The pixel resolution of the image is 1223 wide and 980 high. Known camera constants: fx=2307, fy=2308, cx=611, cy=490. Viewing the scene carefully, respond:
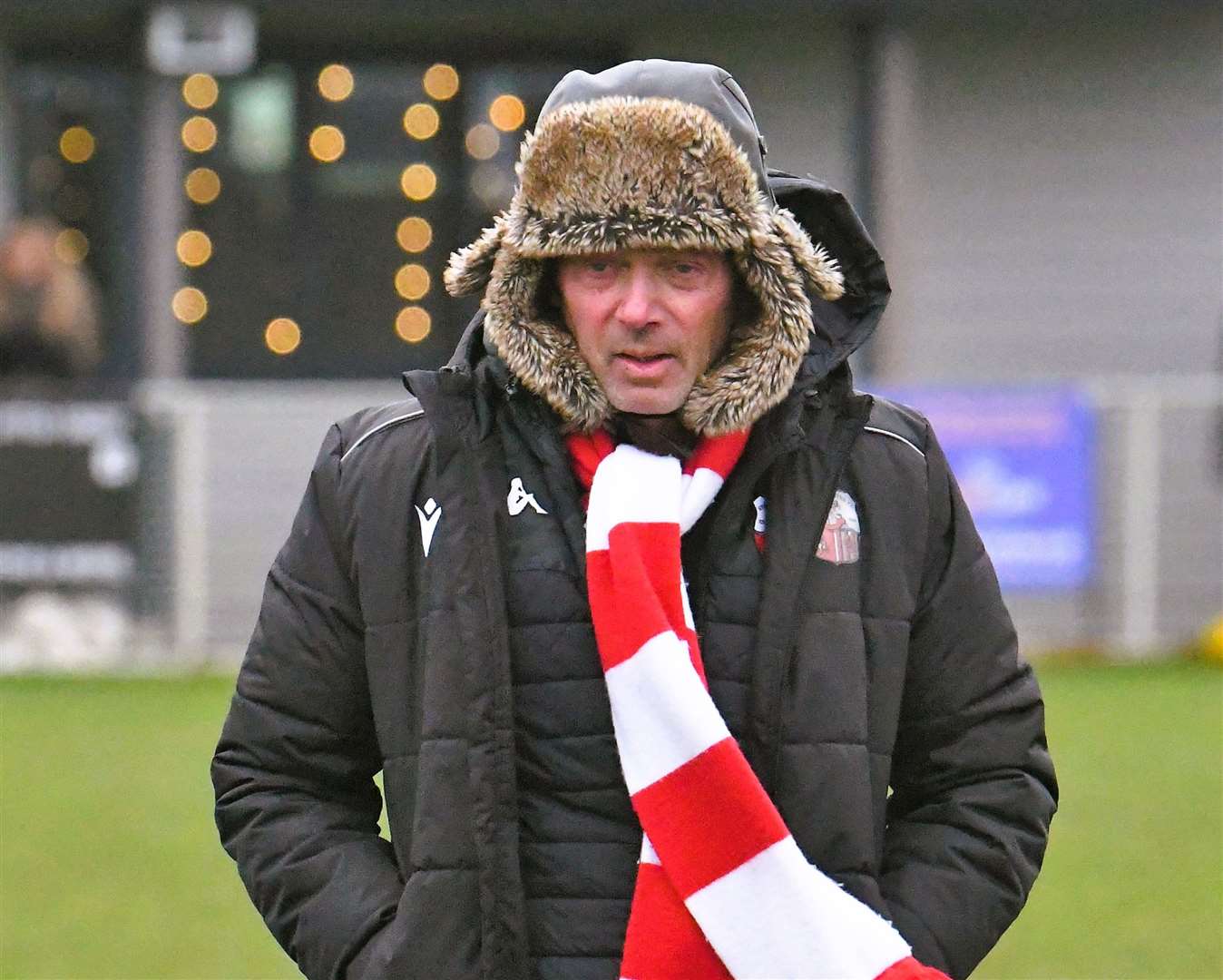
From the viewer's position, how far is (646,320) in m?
2.56

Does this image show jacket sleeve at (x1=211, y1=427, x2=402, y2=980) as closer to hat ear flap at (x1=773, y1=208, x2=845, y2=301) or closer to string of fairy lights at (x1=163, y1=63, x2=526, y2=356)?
hat ear flap at (x1=773, y1=208, x2=845, y2=301)

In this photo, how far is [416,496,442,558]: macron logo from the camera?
2.59 meters

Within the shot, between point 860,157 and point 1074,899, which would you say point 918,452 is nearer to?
point 1074,899

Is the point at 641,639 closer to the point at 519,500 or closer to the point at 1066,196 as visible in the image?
the point at 519,500

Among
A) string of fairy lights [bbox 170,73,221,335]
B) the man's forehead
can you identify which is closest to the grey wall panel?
string of fairy lights [bbox 170,73,221,335]

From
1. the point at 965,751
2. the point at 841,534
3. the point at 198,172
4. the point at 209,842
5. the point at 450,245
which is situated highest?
the point at 198,172

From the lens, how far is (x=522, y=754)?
2.52 meters

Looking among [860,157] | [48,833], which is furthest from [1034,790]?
[860,157]

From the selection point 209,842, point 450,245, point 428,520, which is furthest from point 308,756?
point 450,245

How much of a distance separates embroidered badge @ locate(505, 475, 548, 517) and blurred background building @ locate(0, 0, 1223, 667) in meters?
9.66

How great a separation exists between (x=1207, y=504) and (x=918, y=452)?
10.9m

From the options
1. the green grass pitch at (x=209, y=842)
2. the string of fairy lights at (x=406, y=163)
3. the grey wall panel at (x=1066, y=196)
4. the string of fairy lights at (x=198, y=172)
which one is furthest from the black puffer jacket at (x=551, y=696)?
the string of fairy lights at (x=198, y=172)

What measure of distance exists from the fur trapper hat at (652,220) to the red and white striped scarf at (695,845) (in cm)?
22

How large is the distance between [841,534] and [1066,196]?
1280 centimetres
